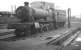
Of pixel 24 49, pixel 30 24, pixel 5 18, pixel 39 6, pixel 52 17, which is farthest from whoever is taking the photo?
pixel 52 17

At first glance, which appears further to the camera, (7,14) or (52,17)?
(52,17)

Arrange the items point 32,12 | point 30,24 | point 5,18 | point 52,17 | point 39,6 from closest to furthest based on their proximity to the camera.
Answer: point 5,18 < point 30,24 < point 32,12 < point 39,6 < point 52,17

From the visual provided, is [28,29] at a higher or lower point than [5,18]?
lower

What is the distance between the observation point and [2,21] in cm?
966

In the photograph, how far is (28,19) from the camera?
11.2 meters

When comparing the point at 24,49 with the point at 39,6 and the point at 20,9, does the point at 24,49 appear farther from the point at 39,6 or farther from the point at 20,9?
the point at 39,6

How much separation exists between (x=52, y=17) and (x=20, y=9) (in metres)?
7.94

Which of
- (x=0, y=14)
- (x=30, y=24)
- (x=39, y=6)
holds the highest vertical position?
(x=39, y=6)

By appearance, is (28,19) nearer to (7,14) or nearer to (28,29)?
(28,29)

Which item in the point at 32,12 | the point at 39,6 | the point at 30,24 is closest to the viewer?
the point at 30,24

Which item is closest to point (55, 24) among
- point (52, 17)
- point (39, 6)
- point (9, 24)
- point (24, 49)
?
point (52, 17)

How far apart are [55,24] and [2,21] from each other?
10.8 metres

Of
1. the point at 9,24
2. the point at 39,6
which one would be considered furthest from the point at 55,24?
the point at 9,24

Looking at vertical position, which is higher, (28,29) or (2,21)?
(2,21)
